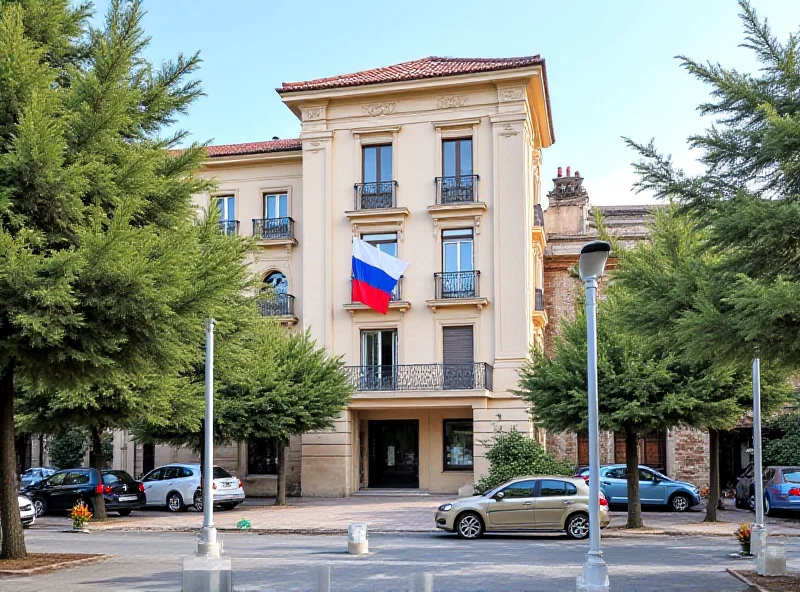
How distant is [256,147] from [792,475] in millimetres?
23809

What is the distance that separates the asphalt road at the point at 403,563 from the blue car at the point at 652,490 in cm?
738

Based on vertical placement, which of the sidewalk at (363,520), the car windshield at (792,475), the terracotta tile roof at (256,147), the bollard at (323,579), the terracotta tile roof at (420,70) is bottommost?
the sidewalk at (363,520)

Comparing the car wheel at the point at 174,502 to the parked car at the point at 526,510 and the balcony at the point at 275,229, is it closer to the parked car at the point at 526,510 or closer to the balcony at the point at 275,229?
the balcony at the point at 275,229

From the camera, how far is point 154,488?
29406mm

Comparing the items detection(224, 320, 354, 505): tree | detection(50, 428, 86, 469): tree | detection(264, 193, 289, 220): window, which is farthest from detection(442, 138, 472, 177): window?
detection(50, 428, 86, 469): tree

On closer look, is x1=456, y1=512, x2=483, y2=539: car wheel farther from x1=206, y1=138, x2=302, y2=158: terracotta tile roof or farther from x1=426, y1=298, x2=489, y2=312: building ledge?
x1=206, y1=138, x2=302, y2=158: terracotta tile roof

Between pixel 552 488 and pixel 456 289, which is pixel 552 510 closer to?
pixel 552 488

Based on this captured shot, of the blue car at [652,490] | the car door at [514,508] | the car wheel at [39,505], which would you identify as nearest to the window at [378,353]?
the blue car at [652,490]

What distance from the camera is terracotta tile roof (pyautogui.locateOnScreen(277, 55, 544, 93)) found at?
3344cm

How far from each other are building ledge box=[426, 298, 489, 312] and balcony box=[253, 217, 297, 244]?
21.0 feet

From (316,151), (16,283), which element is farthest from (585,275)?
(316,151)

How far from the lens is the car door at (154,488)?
29281 mm

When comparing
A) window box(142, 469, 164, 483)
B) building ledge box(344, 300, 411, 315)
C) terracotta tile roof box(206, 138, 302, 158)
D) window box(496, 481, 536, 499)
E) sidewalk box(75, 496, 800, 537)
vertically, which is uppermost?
terracotta tile roof box(206, 138, 302, 158)

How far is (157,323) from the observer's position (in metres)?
13.2
